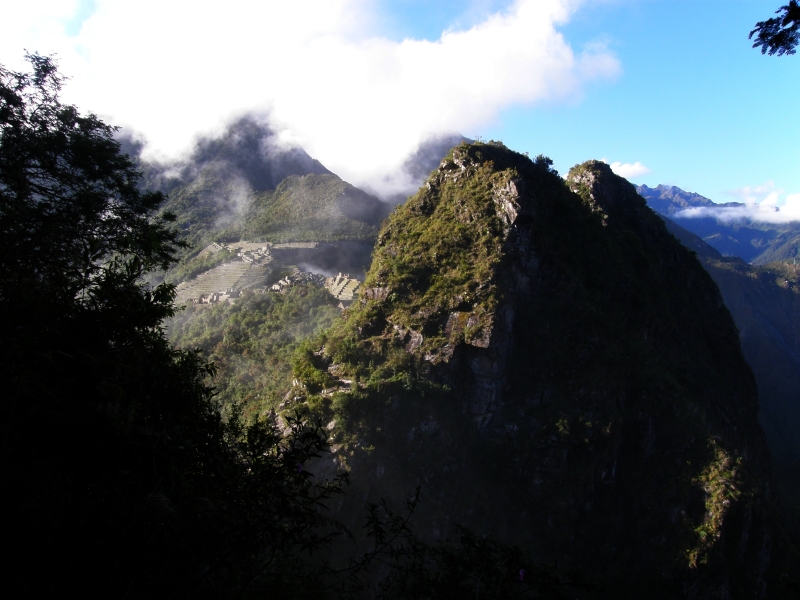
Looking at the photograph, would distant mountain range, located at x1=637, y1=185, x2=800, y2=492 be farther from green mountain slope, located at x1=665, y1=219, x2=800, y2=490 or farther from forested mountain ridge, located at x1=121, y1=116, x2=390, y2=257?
forested mountain ridge, located at x1=121, y1=116, x2=390, y2=257

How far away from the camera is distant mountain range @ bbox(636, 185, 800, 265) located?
12912 cm

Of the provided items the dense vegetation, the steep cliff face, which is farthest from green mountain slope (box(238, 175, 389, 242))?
the steep cliff face

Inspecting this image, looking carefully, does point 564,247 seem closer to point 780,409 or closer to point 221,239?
point 221,239

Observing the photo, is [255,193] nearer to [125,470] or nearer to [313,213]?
[313,213]

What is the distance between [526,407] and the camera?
1675 cm

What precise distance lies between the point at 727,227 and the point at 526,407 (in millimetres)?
169991

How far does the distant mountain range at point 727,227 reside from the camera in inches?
5084

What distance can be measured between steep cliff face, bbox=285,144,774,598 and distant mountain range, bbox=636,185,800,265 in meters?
127

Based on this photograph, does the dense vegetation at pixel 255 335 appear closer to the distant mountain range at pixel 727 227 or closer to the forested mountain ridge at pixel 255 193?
the forested mountain ridge at pixel 255 193

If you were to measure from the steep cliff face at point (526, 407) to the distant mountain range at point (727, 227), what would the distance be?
12698 centimetres

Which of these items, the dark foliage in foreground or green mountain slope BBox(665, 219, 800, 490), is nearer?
the dark foliage in foreground

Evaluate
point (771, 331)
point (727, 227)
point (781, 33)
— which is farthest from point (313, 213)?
point (727, 227)

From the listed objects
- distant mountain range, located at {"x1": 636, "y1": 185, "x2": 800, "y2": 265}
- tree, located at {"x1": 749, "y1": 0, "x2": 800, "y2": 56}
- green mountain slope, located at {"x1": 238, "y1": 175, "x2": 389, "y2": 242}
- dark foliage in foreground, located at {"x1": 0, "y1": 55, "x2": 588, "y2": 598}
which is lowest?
dark foliage in foreground, located at {"x1": 0, "y1": 55, "x2": 588, "y2": 598}

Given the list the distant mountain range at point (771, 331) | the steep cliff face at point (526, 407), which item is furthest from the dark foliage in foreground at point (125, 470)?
the distant mountain range at point (771, 331)
